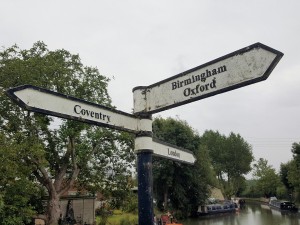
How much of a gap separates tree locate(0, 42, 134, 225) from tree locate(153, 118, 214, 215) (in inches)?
482

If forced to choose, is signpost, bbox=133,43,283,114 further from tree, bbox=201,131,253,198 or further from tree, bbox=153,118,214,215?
tree, bbox=201,131,253,198

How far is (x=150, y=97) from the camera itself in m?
4.36

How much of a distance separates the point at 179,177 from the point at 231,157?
42817 millimetres

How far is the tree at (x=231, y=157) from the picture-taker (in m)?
76.4

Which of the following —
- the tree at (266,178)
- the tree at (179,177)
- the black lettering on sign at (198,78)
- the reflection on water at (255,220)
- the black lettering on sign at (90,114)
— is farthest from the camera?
the tree at (266,178)

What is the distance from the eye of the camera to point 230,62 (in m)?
3.78

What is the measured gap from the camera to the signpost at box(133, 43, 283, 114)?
11.5 feet

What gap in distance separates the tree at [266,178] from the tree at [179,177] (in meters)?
37.6

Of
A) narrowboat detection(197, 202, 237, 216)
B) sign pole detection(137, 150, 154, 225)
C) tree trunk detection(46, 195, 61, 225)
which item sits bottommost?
narrowboat detection(197, 202, 237, 216)

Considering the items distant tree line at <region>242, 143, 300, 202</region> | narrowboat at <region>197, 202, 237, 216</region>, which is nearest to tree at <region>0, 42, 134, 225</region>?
narrowboat at <region>197, 202, 237, 216</region>

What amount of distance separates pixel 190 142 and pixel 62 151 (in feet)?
60.5

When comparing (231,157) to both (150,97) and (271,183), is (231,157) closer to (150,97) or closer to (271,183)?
(271,183)

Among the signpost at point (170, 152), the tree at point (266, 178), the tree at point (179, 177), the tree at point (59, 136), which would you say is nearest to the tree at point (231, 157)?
the tree at point (266, 178)

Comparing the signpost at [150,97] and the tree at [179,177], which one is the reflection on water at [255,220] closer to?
the tree at [179,177]
